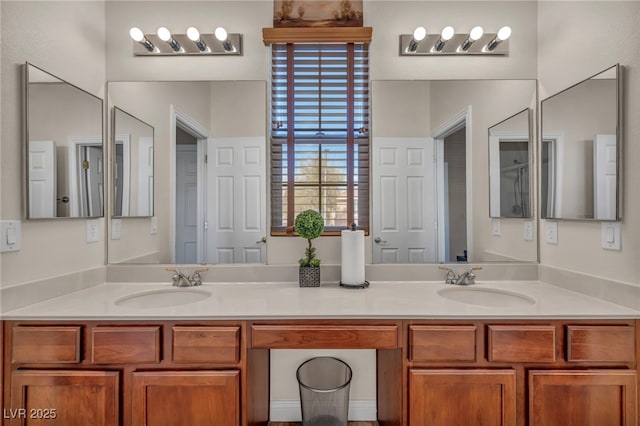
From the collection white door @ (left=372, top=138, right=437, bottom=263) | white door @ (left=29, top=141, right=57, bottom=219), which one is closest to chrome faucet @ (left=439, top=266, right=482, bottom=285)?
white door @ (left=372, top=138, right=437, bottom=263)

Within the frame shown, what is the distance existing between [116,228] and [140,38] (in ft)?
3.53

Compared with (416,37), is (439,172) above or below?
below

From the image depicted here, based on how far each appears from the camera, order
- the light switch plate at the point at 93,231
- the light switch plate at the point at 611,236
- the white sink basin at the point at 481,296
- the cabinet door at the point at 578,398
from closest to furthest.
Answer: the cabinet door at the point at 578,398 < the light switch plate at the point at 611,236 < the white sink basin at the point at 481,296 < the light switch plate at the point at 93,231

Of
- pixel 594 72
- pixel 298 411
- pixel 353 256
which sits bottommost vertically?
pixel 298 411

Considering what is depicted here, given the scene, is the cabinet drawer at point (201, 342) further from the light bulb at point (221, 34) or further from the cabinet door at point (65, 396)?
the light bulb at point (221, 34)

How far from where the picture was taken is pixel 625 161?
1.37 m

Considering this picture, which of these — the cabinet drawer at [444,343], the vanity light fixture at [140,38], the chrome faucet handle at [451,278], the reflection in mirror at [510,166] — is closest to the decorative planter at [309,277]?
the cabinet drawer at [444,343]

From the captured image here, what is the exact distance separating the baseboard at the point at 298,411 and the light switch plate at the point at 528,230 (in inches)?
51.1

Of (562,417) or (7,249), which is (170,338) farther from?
(562,417)

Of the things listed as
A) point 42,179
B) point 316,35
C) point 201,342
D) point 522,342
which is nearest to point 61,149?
point 42,179

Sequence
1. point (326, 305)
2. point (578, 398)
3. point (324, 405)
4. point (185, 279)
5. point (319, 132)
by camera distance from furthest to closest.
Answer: point (319, 132), point (185, 279), point (324, 405), point (326, 305), point (578, 398)

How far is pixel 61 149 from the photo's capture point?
1.56 meters

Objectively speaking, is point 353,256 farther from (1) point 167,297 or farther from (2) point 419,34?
(2) point 419,34

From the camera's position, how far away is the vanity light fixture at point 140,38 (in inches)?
71.7
